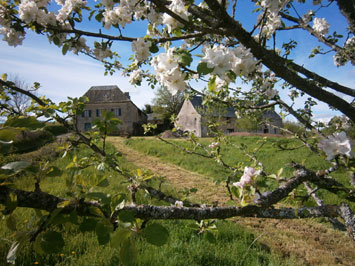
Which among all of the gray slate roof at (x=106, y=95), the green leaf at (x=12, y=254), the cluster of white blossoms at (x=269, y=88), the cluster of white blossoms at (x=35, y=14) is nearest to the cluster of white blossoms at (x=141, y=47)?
the cluster of white blossoms at (x=35, y=14)

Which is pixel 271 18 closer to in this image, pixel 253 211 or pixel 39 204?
pixel 253 211

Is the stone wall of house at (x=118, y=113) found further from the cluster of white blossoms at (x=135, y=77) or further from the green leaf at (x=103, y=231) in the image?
the green leaf at (x=103, y=231)

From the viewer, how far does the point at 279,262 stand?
2.86 metres

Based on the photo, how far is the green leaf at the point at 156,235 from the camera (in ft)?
2.20

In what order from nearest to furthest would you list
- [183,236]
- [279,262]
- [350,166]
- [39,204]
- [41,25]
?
[39,204] → [350,166] → [41,25] → [279,262] → [183,236]

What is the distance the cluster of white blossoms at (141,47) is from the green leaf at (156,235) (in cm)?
103

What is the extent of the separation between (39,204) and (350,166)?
1.40 m

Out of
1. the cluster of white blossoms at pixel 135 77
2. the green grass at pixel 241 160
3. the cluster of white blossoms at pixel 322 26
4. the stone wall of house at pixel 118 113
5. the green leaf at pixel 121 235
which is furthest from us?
the stone wall of house at pixel 118 113

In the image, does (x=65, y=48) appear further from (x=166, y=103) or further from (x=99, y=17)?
(x=166, y=103)

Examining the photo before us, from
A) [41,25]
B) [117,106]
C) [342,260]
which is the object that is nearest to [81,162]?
[41,25]

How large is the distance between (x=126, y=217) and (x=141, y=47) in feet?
3.42

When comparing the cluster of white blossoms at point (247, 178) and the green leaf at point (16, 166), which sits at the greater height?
the green leaf at point (16, 166)

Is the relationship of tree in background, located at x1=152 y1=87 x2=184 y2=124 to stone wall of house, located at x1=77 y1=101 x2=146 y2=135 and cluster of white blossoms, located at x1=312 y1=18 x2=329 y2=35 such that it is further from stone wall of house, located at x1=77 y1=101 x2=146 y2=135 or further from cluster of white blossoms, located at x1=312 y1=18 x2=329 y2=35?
cluster of white blossoms, located at x1=312 y1=18 x2=329 y2=35

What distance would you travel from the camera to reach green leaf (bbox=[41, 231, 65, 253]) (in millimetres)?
611
